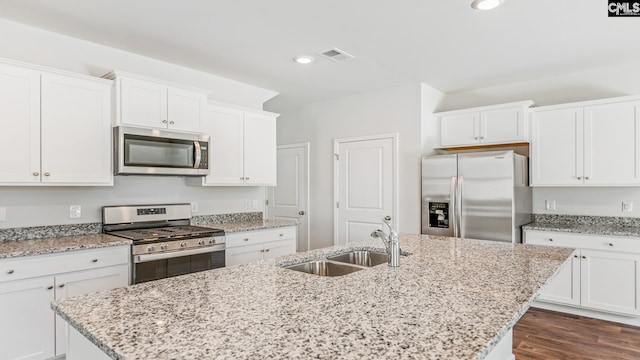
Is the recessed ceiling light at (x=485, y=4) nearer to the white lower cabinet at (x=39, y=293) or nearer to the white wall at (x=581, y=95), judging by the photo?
the white wall at (x=581, y=95)

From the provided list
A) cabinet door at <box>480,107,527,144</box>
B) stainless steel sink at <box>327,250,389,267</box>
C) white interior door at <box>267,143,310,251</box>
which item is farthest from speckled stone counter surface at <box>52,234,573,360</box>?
white interior door at <box>267,143,310,251</box>

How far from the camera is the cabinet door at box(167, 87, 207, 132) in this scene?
10.8 feet

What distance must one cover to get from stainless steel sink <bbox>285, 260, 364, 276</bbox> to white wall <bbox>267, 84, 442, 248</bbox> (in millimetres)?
2385

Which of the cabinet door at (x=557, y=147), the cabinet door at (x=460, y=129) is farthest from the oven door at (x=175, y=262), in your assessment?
the cabinet door at (x=557, y=147)

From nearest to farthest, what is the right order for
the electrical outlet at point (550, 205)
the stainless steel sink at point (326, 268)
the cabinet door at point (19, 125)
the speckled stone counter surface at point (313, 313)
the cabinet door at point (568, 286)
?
the speckled stone counter surface at point (313, 313) → the stainless steel sink at point (326, 268) → the cabinet door at point (19, 125) → the cabinet door at point (568, 286) → the electrical outlet at point (550, 205)

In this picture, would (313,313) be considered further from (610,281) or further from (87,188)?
(610,281)

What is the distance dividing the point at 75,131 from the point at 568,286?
4.46 metres

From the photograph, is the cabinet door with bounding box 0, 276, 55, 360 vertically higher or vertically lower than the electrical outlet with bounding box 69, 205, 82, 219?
lower

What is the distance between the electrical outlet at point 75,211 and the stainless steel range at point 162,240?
0.17 m

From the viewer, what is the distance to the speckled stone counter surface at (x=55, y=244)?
7.67 ft

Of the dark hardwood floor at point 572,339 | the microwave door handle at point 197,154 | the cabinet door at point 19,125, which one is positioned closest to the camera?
the cabinet door at point 19,125

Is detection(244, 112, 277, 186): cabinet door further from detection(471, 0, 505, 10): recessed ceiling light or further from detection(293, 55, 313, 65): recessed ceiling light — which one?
detection(471, 0, 505, 10): recessed ceiling light

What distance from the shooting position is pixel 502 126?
13.3 ft

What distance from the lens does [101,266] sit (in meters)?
2.65
